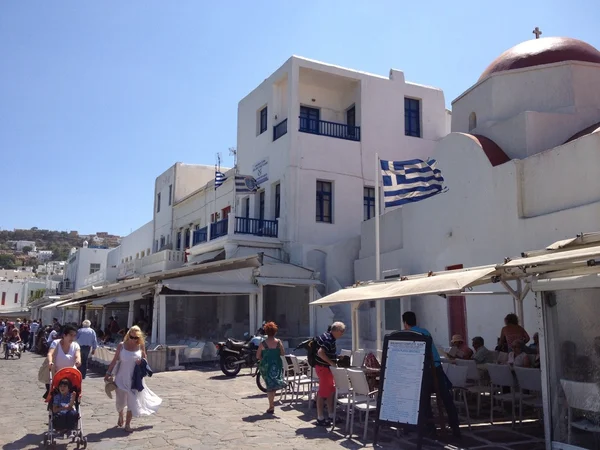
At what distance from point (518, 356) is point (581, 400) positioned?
2.40 meters

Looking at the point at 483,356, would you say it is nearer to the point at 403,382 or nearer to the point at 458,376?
the point at 458,376

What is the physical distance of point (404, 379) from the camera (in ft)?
21.9

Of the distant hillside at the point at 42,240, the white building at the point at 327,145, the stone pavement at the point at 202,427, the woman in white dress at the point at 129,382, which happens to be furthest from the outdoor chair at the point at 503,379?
the distant hillside at the point at 42,240

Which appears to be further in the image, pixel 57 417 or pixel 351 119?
pixel 351 119

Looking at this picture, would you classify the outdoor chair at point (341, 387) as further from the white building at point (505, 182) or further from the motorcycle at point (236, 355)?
the motorcycle at point (236, 355)

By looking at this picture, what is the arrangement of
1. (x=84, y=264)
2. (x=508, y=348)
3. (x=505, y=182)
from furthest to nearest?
(x=84, y=264), (x=505, y=182), (x=508, y=348)

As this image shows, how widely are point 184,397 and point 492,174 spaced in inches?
334

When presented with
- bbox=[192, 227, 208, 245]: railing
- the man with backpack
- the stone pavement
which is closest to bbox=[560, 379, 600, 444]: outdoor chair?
the stone pavement

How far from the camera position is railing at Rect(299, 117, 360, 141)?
21.4m

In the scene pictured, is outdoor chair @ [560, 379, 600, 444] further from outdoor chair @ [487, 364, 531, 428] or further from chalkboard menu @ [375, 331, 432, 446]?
outdoor chair @ [487, 364, 531, 428]

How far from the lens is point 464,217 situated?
14.1 metres

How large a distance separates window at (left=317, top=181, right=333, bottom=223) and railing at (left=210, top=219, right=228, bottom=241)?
355 cm

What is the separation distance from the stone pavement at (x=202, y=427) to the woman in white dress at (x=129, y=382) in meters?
0.29

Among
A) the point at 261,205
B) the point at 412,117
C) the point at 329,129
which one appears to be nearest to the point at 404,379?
the point at 329,129
